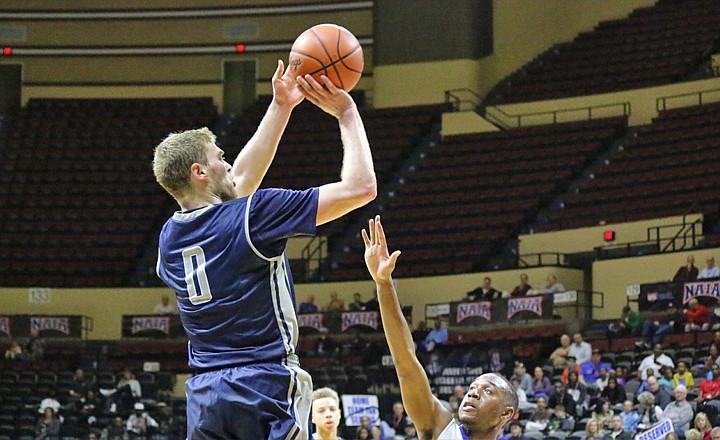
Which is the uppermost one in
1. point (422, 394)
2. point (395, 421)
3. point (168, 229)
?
point (168, 229)

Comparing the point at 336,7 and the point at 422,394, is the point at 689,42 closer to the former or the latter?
the point at 336,7

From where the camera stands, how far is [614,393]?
49.5ft

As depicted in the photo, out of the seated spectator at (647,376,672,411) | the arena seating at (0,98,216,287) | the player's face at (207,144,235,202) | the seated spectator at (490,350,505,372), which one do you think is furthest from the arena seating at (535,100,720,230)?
the player's face at (207,144,235,202)

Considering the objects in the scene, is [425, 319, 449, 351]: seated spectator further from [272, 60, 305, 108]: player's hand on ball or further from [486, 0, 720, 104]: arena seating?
[272, 60, 305, 108]: player's hand on ball

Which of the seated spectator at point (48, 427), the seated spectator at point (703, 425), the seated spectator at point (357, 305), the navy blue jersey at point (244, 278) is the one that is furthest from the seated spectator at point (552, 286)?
the navy blue jersey at point (244, 278)

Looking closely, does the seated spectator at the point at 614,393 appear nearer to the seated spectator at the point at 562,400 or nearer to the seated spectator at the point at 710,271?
the seated spectator at the point at 562,400

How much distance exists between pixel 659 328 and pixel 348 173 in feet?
47.9

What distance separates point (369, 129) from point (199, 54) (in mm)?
6330

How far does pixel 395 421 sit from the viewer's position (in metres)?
16.8

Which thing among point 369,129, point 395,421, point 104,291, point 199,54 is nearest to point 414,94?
point 369,129

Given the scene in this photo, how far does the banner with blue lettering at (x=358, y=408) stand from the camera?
16422 mm

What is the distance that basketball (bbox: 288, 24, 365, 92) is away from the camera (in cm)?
470

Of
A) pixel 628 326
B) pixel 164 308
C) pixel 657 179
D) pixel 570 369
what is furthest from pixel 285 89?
pixel 164 308

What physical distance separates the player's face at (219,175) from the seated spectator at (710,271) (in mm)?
15267
